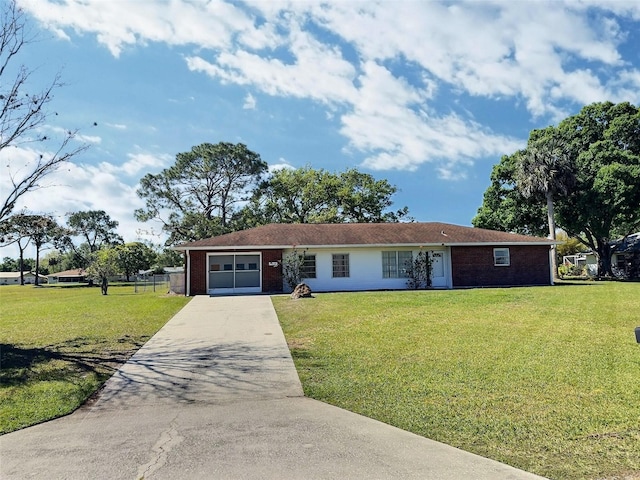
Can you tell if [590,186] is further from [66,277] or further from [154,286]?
[66,277]

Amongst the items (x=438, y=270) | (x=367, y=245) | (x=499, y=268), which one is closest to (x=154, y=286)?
(x=367, y=245)

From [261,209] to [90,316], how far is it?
27921 mm

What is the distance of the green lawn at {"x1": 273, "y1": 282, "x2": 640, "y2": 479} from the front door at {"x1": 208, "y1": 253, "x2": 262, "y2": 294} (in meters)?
11.2

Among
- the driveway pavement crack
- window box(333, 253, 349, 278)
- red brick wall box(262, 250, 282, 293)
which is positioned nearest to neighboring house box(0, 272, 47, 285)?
red brick wall box(262, 250, 282, 293)

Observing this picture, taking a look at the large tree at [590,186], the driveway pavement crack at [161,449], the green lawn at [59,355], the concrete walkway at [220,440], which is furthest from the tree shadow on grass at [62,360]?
the large tree at [590,186]

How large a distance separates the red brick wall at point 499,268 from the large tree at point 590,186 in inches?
338

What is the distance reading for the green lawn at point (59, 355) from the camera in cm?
531

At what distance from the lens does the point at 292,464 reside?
3.54 m

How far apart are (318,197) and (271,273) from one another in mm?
19422

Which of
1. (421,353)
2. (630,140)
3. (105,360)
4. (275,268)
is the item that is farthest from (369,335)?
(630,140)

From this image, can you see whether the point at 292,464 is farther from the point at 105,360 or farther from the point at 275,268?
the point at 275,268

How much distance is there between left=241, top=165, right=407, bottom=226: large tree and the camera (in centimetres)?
4106

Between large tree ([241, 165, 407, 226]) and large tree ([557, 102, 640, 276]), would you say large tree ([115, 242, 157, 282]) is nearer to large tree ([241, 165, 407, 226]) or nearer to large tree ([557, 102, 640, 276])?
large tree ([241, 165, 407, 226])

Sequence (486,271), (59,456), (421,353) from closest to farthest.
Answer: (59,456) < (421,353) < (486,271)
